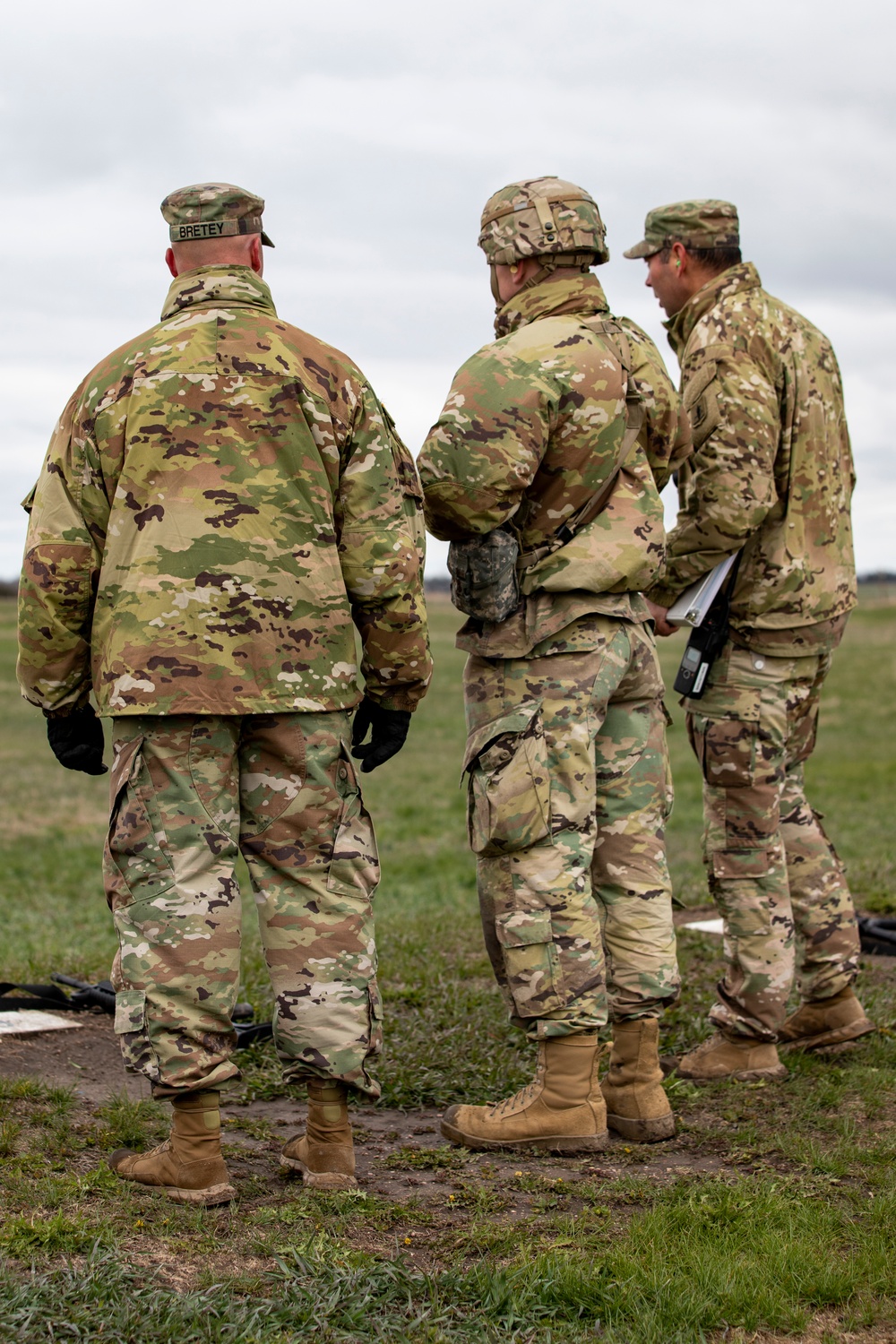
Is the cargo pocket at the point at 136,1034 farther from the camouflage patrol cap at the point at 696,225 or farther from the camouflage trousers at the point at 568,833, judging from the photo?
the camouflage patrol cap at the point at 696,225

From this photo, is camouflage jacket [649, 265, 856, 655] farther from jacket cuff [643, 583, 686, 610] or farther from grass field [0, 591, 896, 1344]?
grass field [0, 591, 896, 1344]

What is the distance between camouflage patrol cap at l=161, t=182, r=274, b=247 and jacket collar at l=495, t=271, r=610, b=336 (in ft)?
3.14

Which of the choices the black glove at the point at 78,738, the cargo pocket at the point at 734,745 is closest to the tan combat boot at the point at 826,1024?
the cargo pocket at the point at 734,745

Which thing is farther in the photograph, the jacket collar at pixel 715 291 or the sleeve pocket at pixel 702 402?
the jacket collar at pixel 715 291

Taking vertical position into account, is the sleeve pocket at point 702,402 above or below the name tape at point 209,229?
below

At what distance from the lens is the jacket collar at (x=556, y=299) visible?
4.27 metres

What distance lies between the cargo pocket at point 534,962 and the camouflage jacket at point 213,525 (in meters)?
0.92

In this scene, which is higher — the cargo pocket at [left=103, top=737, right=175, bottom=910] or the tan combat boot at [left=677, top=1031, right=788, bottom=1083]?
the cargo pocket at [left=103, top=737, right=175, bottom=910]

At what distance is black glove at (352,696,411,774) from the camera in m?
3.88

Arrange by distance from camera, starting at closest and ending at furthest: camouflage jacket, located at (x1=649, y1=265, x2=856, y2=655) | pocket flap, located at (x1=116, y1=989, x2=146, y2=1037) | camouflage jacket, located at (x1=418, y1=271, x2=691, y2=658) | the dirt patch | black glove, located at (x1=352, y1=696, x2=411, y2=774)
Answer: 1. pocket flap, located at (x1=116, y1=989, x2=146, y2=1037)
2. the dirt patch
3. black glove, located at (x1=352, y1=696, x2=411, y2=774)
4. camouflage jacket, located at (x1=418, y1=271, x2=691, y2=658)
5. camouflage jacket, located at (x1=649, y1=265, x2=856, y2=655)

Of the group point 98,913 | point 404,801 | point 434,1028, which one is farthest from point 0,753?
point 434,1028

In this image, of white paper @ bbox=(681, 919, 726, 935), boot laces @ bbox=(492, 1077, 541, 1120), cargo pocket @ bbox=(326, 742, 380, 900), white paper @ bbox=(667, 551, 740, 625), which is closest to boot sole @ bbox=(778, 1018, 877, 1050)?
boot laces @ bbox=(492, 1077, 541, 1120)

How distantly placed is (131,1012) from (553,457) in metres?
1.99

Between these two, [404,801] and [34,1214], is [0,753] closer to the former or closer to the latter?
[404,801]
